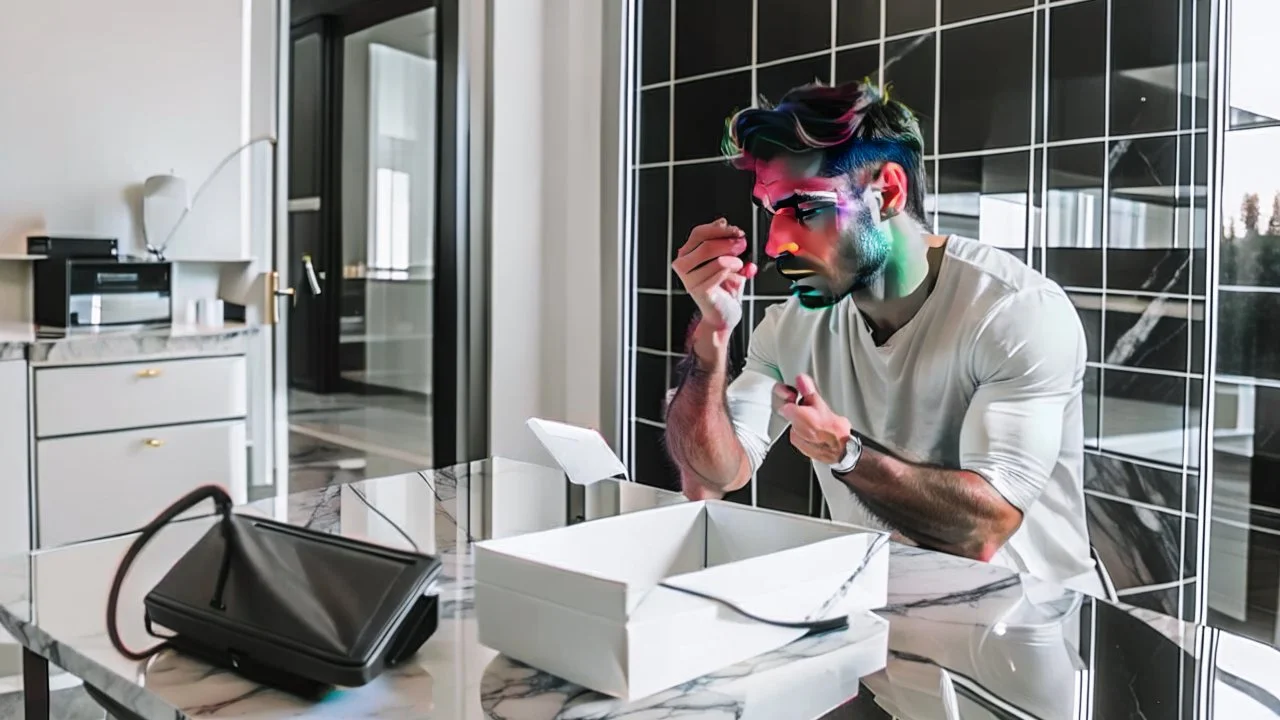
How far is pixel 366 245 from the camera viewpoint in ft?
11.8

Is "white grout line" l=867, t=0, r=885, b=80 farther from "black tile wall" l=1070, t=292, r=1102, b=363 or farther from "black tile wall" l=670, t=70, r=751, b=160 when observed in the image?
"black tile wall" l=1070, t=292, r=1102, b=363

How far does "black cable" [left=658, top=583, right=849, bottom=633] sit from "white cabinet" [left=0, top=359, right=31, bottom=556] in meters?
2.34

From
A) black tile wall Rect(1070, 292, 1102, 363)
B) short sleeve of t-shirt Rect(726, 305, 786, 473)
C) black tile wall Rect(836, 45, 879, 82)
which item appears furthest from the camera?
short sleeve of t-shirt Rect(726, 305, 786, 473)

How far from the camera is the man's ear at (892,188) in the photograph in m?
2.37

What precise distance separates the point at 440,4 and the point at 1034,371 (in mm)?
2385

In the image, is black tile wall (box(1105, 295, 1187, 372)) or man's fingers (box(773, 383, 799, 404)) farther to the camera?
man's fingers (box(773, 383, 799, 404))

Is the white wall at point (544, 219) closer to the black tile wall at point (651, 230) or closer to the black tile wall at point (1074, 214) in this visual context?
the black tile wall at point (651, 230)

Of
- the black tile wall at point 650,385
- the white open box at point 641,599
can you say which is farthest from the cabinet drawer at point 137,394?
the white open box at point 641,599

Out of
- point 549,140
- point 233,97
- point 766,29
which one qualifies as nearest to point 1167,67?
point 766,29

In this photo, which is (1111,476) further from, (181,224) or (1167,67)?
(181,224)

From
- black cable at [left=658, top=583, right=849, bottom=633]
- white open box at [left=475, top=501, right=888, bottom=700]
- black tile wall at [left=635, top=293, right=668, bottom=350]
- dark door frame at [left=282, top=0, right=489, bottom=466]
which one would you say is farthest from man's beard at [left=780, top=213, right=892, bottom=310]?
dark door frame at [left=282, top=0, right=489, bottom=466]

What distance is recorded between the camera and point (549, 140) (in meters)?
3.73

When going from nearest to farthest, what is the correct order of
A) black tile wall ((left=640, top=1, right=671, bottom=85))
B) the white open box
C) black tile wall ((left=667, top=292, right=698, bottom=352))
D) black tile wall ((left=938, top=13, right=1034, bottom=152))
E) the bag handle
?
1. the white open box
2. the bag handle
3. black tile wall ((left=938, top=13, right=1034, bottom=152))
4. black tile wall ((left=667, top=292, right=698, bottom=352))
5. black tile wall ((left=640, top=1, right=671, bottom=85))

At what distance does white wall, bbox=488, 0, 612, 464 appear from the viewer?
3572mm
